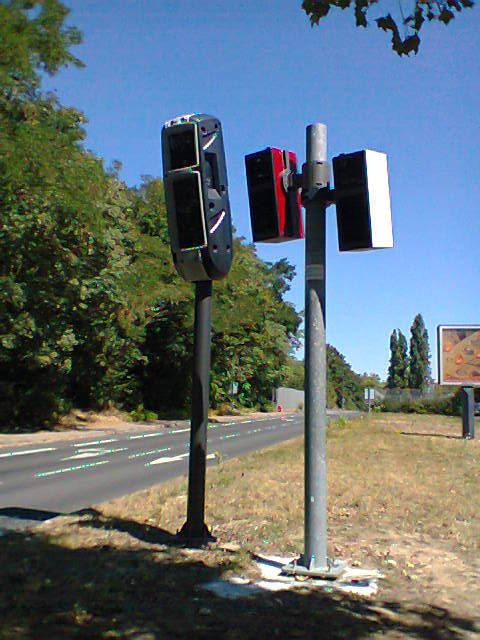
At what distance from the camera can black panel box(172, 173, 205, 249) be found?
5.80 m

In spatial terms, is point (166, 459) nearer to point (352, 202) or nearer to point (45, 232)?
point (45, 232)

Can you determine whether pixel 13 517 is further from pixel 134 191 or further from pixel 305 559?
pixel 134 191

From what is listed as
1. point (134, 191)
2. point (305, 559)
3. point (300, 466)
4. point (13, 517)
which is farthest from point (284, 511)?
Result: point (134, 191)

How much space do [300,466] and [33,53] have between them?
1415 cm

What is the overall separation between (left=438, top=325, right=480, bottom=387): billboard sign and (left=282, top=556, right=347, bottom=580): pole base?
23775 mm

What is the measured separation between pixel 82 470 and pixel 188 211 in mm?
8530

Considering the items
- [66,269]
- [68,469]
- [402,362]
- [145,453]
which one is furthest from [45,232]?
[402,362]

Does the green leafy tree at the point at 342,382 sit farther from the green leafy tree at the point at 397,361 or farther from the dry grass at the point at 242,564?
the dry grass at the point at 242,564

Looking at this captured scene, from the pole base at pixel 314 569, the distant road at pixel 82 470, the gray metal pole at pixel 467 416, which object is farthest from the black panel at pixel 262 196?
the gray metal pole at pixel 467 416

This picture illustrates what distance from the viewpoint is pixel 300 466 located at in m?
12.5

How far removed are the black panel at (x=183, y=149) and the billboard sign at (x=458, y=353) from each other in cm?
2387

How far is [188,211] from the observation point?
5859 millimetres

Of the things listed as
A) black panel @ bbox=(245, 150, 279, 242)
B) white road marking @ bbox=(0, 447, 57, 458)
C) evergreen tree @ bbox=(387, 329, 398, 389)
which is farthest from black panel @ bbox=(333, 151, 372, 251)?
evergreen tree @ bbox=(387, 329, 398, 389)

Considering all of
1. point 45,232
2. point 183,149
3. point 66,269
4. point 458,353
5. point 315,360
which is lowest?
point 315,360
